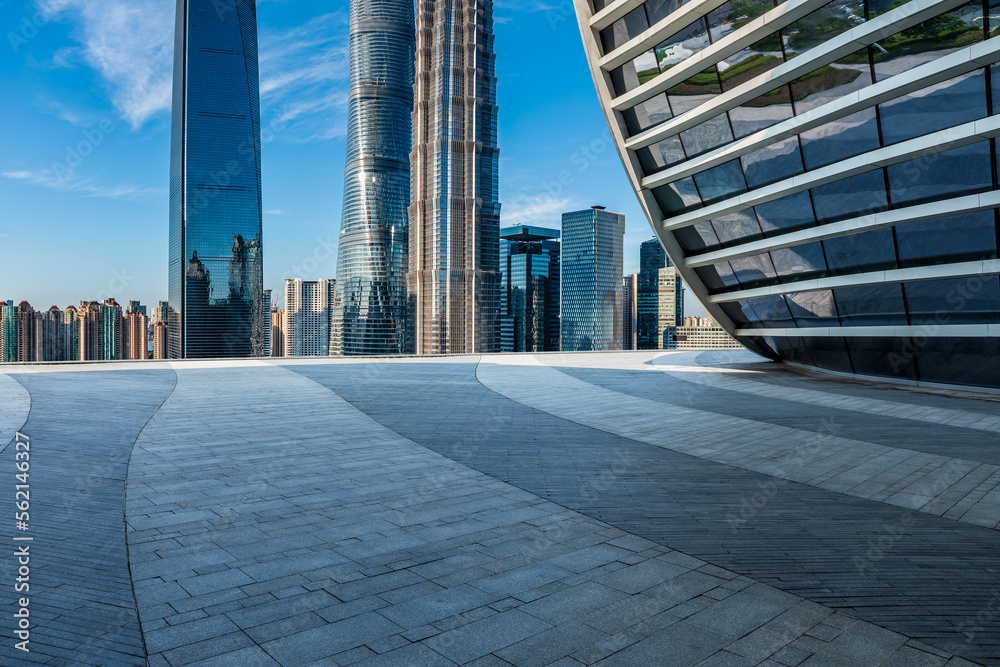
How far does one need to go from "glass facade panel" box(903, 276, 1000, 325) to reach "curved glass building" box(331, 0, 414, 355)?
445ft

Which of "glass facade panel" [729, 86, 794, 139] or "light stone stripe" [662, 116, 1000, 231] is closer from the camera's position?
"light stone stripe" [662, 116, 1000, 231]

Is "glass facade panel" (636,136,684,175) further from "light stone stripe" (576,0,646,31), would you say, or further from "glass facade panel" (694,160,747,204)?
"light stone stripe" (576,0,646,31)

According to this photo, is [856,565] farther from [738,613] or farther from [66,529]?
[66,529]

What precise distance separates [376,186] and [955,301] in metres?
165

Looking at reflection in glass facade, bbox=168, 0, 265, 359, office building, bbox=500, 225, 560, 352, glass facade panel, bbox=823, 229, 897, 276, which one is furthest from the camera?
office building, bbox=500, 225, 560, 352

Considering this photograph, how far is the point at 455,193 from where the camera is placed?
154m

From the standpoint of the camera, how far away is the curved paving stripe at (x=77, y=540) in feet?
11.9

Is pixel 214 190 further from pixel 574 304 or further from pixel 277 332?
pixel 574 304

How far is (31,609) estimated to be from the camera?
157 inches

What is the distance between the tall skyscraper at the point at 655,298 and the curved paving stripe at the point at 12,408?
155 m

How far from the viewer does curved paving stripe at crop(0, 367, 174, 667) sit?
3.63m

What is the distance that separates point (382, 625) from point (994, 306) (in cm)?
1693

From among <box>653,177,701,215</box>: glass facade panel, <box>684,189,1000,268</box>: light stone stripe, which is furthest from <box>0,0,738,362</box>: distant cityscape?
<box>684,189,1000,268</box>: light stone stripe

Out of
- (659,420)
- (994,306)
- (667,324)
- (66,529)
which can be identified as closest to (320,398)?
(659,420)
